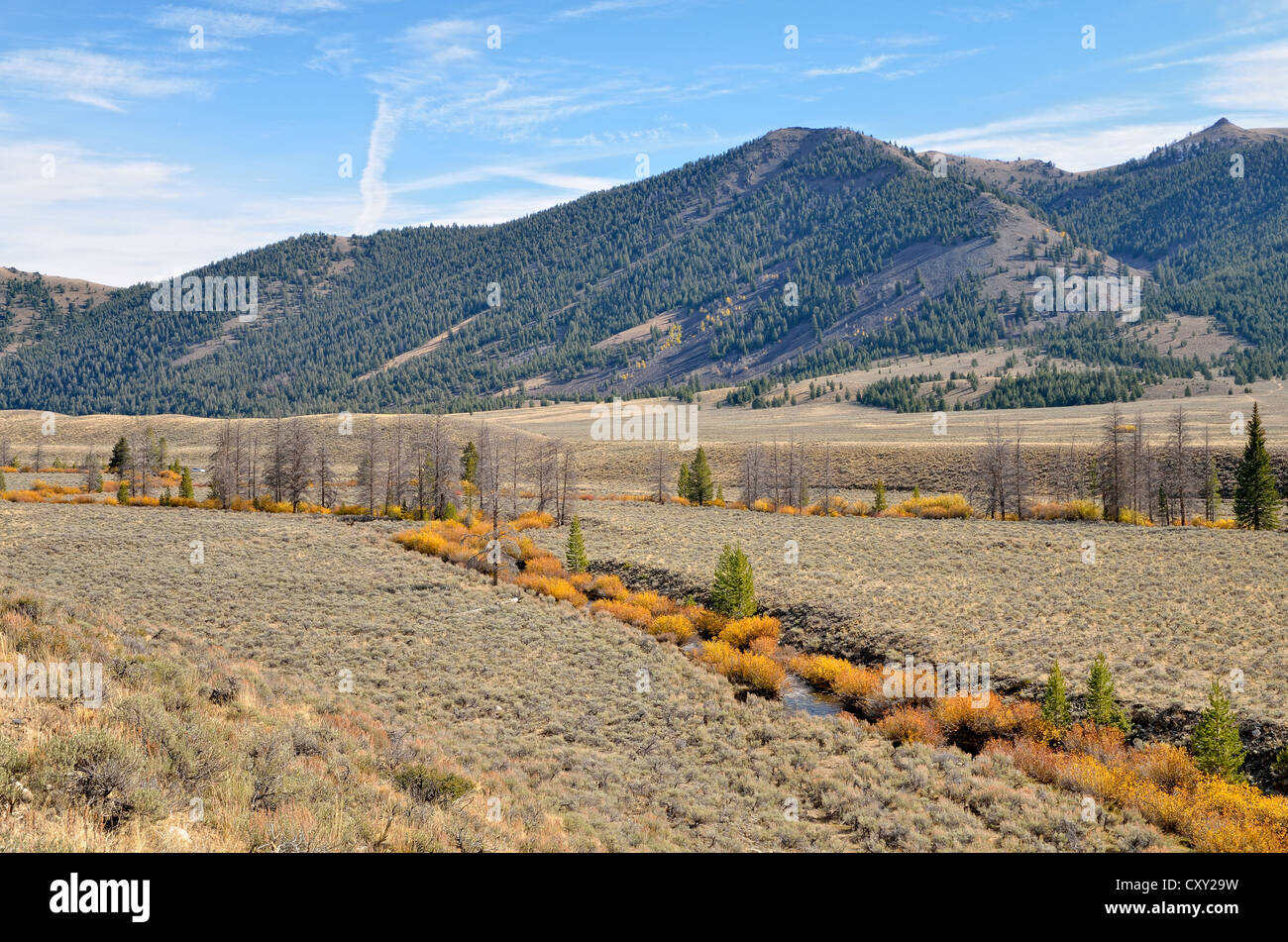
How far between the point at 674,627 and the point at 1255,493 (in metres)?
47.2

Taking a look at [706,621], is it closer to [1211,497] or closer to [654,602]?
[654,602]

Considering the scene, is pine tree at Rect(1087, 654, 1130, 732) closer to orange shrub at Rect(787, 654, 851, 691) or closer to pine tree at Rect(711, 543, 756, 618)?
orange shrub at Rect(787, 654, 851, 691)

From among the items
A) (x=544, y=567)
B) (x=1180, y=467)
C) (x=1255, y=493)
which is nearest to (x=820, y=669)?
(x=544, y=567)

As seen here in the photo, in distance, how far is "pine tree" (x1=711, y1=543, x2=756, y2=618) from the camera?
31.9 metres

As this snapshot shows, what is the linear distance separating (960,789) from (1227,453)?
83.8 metres

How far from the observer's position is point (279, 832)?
290 inches

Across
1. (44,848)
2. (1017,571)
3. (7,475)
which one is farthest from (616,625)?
(7,475)

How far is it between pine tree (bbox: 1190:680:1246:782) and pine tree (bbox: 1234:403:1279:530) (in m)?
45.0

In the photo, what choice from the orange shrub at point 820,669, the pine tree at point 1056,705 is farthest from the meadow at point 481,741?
the orange shrub at point 820,669

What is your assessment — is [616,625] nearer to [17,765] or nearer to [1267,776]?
[1267,776]

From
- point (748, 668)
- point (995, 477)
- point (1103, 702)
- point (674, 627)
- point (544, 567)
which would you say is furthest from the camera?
point (995, 477)

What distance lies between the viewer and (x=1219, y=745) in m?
16.2

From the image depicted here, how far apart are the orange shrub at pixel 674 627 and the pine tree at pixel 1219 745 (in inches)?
722

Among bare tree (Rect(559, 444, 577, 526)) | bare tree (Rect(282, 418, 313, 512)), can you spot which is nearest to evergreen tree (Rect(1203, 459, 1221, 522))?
bare tree (Rect(559, 444, 577, 526))
